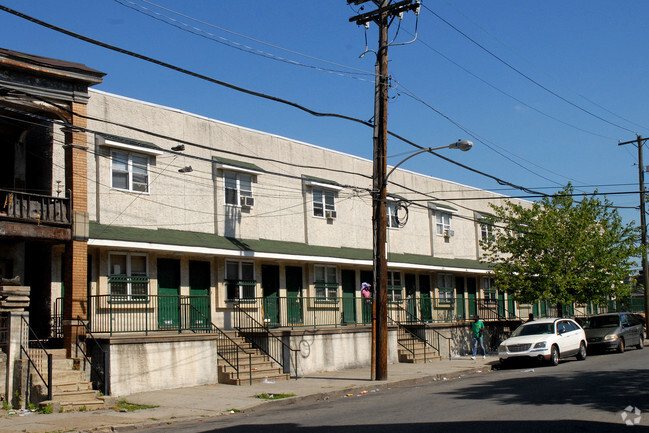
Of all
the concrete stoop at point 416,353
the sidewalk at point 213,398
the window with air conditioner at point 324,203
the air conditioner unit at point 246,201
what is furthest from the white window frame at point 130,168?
the concrete stoop at point 416,353

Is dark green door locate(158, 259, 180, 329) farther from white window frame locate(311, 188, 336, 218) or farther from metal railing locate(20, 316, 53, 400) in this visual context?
white window frame locate(311, 188, 336, 218)

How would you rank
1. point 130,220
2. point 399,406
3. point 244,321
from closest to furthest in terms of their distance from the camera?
1. point 399,406
2. point 130,220
3. point 244,321

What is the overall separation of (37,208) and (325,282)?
1252 centimetres

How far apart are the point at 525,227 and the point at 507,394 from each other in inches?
653

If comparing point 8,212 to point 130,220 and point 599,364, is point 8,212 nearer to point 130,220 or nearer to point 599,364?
point 130,220

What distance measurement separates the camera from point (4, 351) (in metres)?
16.1

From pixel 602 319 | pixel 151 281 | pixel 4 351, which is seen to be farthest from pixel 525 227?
pixel 4 351

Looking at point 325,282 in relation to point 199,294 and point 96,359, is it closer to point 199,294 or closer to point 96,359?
point 199,294

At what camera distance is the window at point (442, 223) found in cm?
3491

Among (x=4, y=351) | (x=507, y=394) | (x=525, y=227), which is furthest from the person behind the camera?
(x=525, y=227)

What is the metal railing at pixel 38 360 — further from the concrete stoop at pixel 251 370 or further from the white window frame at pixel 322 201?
the white window frame at pixel 322 201

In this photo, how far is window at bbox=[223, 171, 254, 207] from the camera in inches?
934

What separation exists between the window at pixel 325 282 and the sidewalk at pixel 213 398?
425cm

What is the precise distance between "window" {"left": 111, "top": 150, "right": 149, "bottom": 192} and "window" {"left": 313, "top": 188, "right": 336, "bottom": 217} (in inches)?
310
